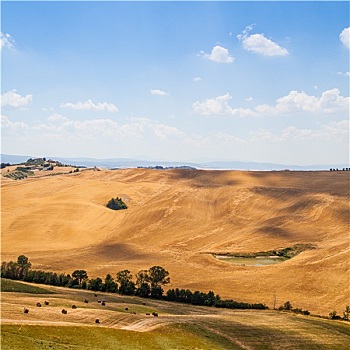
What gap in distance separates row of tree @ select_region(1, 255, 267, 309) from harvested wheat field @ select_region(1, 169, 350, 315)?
6661 mm

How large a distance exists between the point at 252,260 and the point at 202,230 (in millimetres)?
25508

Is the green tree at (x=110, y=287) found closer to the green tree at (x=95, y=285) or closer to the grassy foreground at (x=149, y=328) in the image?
the green tree at (x=95, y=285)

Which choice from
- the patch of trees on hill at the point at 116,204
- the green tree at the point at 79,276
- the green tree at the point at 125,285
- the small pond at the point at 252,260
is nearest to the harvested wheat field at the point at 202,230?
the small pond at the point at 252,260

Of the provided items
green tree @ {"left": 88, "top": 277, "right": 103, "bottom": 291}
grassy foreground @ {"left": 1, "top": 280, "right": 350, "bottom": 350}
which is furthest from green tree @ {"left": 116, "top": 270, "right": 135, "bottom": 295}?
grassy foreground @ {"left": 1, "top": 280, "right": 350, "bottom": 350}

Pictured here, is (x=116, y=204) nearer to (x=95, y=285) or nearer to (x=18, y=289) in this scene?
(x=95, y=285)

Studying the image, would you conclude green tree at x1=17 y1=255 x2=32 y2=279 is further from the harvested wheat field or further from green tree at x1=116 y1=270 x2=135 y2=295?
green tree at x1=116 y1=270 x2=135 y2=295

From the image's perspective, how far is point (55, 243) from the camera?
11844cm

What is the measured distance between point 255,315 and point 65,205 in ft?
337

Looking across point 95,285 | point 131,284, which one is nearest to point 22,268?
point 95,285

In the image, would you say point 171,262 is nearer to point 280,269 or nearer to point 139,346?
point 280,269

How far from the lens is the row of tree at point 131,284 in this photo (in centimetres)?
7306

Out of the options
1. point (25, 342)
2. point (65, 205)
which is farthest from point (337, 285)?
point (65, 205)

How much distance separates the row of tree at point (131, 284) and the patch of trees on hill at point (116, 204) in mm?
67521

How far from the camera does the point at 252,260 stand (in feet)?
347
